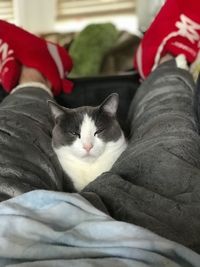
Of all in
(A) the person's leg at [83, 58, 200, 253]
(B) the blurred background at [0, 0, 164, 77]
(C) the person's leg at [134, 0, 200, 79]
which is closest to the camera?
(A) the person's leg at [83, 58, 200, 253]

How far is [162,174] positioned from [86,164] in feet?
0.94

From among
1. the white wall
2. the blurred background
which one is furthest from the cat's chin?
the white wall

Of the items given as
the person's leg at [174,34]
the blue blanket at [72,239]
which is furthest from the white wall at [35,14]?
the blue blanket at [72,239]

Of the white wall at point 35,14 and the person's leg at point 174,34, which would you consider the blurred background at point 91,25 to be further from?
the person's leg at point 174,34

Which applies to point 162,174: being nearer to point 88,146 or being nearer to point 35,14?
point 88,146

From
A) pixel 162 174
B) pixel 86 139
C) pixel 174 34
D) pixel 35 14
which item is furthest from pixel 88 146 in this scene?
pixel 35 14

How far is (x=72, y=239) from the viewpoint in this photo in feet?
2.08

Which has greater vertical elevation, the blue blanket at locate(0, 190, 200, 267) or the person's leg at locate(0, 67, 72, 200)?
the blue blanket at locate(0, 190, 200, 267)

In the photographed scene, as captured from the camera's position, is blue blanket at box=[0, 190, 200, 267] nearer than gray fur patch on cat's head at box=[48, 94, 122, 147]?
Yes

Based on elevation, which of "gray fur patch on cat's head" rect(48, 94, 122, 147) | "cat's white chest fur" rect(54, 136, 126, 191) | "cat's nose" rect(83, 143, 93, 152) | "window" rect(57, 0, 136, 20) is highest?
"gray fur patch on cat's head" rect(48, 94, 122, 147)

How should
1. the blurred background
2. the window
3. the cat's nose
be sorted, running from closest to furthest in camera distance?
the cat's nose
the blurred background
the window

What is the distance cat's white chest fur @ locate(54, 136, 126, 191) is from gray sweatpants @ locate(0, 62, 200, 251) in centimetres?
2

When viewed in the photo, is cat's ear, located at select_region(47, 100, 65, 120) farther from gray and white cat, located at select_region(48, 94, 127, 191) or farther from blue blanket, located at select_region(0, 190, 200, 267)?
blue blanket, located at select_region(0, 190, 200, 267)

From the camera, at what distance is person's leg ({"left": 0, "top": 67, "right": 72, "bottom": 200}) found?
895 mm
